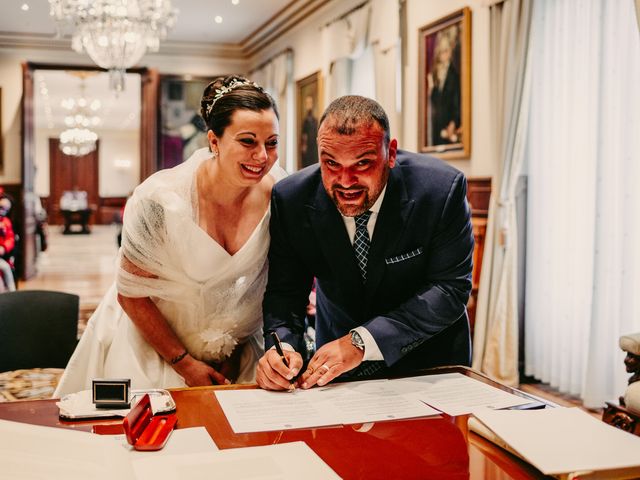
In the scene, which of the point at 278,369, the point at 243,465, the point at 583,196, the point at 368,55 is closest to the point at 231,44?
the point at 368,55

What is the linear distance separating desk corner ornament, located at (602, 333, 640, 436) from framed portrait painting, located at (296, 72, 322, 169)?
19.2 feet

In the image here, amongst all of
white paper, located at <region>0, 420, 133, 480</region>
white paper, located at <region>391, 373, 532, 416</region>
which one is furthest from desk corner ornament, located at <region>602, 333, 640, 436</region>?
white paper, located at <region>0, 420, 133, 480</region>

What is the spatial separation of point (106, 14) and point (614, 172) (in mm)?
4836

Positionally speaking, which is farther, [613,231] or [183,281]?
[613,231]

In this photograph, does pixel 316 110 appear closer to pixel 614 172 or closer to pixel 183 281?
pixel 614 172

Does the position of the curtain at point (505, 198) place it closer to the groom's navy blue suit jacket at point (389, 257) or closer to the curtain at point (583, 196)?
the curtain at point (583, 196)

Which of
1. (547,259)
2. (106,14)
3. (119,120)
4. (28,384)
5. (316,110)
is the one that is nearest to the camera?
(28,384)

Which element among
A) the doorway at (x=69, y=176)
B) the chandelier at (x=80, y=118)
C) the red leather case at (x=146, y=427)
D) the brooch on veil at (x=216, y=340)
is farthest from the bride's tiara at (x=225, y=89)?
the doorway at (x=69, y=176)

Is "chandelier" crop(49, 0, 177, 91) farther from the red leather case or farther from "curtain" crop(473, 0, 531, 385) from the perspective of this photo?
the red leather case

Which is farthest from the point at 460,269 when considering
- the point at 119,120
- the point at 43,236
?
the point at 119,120

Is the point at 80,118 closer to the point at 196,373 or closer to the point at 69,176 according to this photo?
the point at 69,176

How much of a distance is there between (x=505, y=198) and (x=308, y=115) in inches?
183

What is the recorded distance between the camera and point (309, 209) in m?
2.01

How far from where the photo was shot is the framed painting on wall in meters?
11.4
